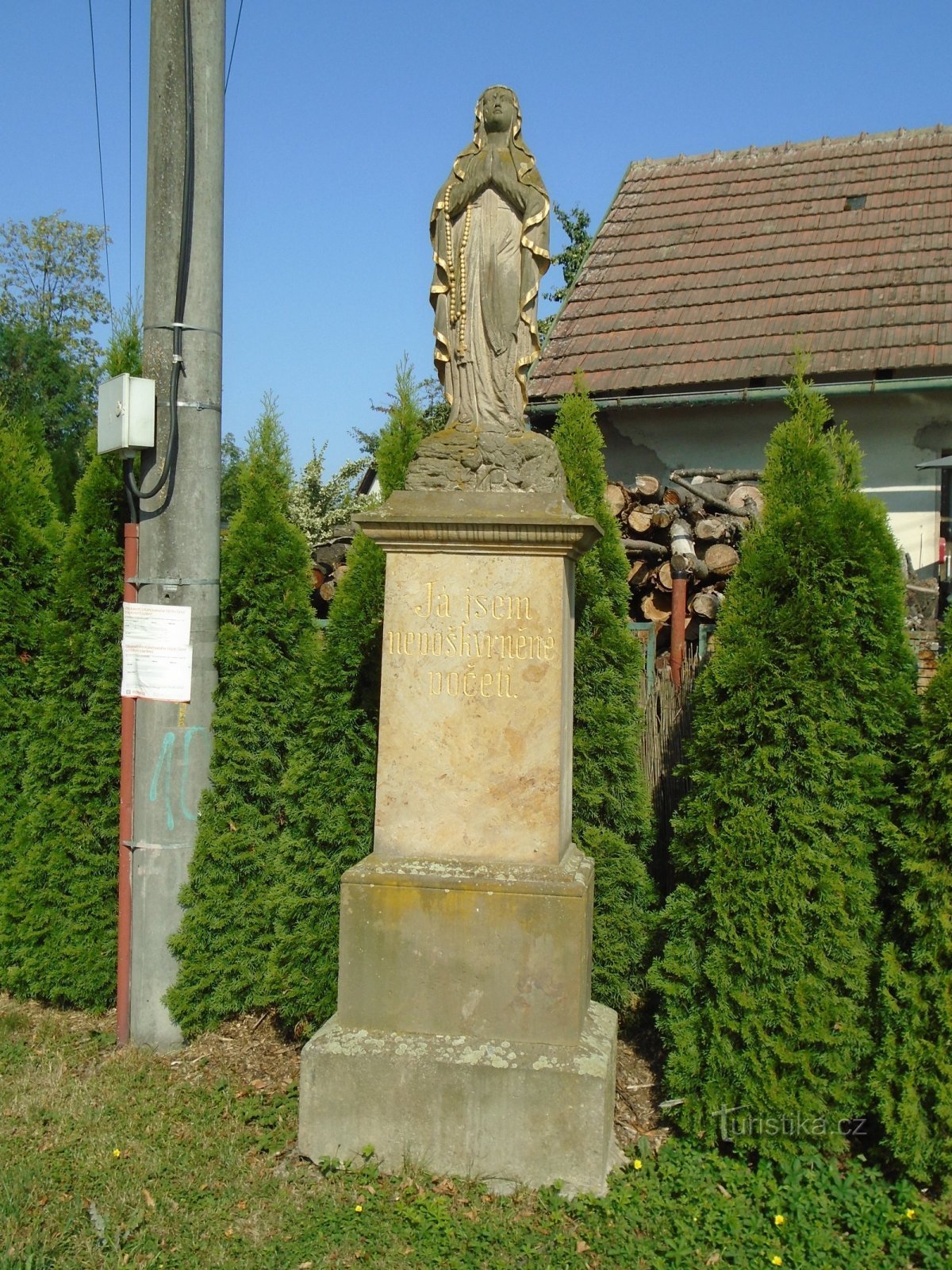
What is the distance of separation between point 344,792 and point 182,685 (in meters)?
0.91

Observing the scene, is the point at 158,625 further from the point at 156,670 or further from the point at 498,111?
the point at 498,111

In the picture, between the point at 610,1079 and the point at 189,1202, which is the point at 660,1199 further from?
the point at 189,1202

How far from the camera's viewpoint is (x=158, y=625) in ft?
15.4

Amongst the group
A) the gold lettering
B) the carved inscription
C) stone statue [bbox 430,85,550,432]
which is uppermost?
stone statue [bbox 430,85,550,432]

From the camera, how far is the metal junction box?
15.0 ft

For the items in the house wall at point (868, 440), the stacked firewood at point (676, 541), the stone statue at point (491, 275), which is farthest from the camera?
the house wall at point (868, 440)

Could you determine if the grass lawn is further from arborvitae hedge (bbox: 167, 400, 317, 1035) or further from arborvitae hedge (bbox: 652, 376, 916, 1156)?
arborvitae hedge (bbox: 167, 400, 317, 1035)

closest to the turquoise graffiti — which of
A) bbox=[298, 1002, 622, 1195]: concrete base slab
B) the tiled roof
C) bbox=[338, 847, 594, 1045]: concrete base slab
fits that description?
bbox=[338, 847, 594, 1045]: concrete base slab

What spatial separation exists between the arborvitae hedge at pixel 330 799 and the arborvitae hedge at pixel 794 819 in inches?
56.8

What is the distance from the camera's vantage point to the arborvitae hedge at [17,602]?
209 inches

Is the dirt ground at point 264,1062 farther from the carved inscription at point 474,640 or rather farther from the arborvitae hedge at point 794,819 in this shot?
the carved inscription at point 474,640

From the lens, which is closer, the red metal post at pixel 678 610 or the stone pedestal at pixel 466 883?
the stone pedestal at pixel 466 883

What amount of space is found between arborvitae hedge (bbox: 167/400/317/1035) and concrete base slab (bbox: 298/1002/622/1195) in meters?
1.20

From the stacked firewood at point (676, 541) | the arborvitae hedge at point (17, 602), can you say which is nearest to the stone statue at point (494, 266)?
the arborvitae hedge at point (17, 602)
